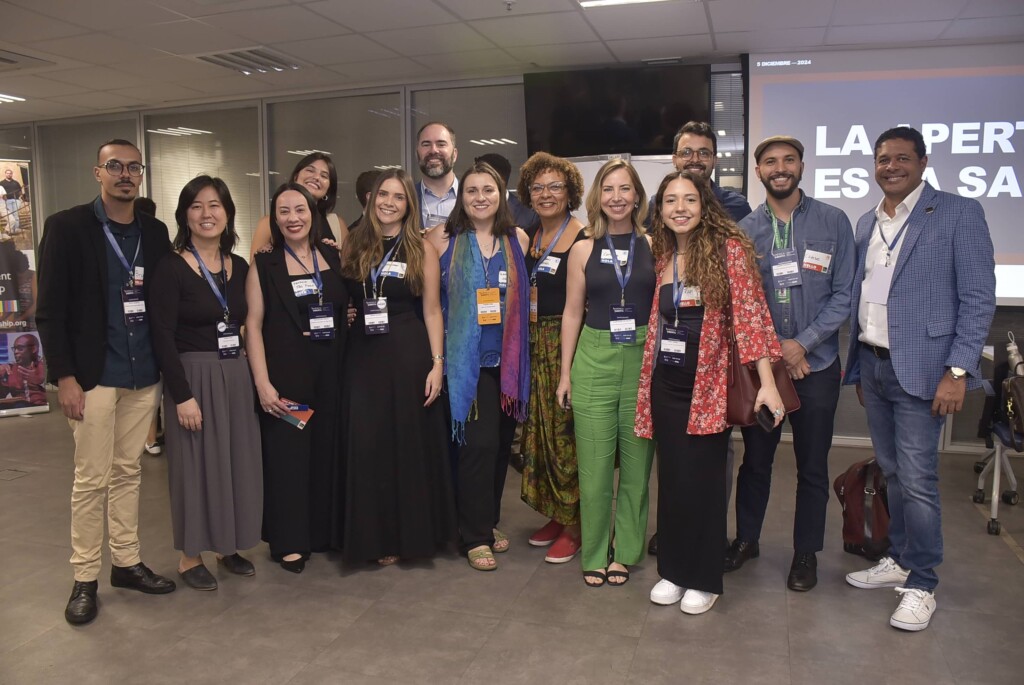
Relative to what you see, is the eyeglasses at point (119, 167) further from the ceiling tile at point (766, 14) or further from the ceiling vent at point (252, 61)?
the ceiling tile at point (766, 14)

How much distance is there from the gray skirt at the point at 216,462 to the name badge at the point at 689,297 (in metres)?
1.69

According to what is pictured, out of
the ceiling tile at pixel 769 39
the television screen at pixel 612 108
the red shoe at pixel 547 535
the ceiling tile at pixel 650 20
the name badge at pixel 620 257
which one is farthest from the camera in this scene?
the television screen at pixel 612 108

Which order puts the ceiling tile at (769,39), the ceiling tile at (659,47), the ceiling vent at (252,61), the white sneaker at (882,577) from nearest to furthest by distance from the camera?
the white sneaker at (882,577)
the ceiling tile at (769,39)
the ceiling tile at (659,47)
the ceiling vent at (252,61)

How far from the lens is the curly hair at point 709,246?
2.64m

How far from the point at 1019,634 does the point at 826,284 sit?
138 centimetres

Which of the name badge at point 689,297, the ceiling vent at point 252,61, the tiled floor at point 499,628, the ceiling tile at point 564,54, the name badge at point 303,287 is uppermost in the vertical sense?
the ceiling vent at point 252,61

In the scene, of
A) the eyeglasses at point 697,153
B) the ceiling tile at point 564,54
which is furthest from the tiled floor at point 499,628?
the ceiling tile at point 564,54

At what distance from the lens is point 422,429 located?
10.5 ft

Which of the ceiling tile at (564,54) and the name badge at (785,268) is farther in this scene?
the ceiling tile at (564,54)

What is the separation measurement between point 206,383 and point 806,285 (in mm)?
2305

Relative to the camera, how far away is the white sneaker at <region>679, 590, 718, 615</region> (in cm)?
282

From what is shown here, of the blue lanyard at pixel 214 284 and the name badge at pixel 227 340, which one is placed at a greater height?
the blue lanyard at pixel 214 284

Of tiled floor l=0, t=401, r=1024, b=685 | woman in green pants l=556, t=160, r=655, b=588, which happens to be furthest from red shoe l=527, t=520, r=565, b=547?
woman in green pants l=556, t=160, r=655, b=588

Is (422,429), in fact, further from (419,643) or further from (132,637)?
(132,637)
